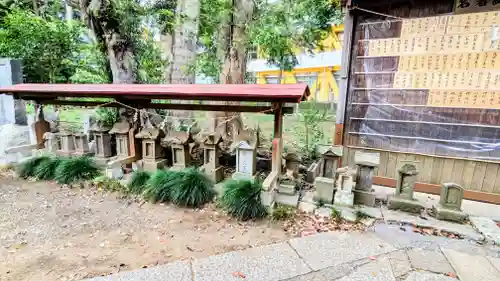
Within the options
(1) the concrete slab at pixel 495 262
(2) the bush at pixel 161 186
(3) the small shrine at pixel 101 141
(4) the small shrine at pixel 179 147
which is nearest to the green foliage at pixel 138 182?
(2) the bush at pixel 161 186

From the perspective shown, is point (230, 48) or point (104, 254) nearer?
point (104, 254)

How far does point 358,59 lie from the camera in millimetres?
4590

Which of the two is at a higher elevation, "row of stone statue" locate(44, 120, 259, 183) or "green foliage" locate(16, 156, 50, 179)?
"row of stone statue" locate(44, 120, 259, 183)

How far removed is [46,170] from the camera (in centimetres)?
471

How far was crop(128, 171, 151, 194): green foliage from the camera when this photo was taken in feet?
13.6

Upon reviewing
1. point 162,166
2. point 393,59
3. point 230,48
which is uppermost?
point 230,48

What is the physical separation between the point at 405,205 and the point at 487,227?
36.1 inches

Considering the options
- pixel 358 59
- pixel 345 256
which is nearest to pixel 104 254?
pixel 345 256

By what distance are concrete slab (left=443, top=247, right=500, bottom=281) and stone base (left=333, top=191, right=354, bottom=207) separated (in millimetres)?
1126

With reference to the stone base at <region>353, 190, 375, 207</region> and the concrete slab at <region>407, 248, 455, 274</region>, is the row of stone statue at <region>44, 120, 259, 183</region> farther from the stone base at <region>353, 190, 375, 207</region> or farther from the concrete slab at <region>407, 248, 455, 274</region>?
the concrete slab at <region>407, 248, 455, 274</region>

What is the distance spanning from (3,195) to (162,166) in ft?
8.21

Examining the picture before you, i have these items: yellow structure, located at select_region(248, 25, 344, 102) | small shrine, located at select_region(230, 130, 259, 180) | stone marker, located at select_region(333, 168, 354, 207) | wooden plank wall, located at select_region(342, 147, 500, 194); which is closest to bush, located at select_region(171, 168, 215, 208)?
small shrine, located at select_region(230, 130, 259, 180)

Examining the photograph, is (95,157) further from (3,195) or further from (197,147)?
(197,147)

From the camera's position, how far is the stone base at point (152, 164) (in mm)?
4496
